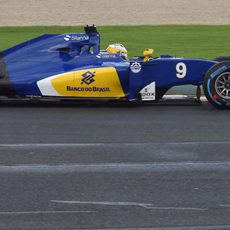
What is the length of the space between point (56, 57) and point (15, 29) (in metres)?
12.5

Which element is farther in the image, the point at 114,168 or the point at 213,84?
the point at 213,84

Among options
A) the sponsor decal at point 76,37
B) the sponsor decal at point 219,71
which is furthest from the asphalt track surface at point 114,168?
the sponsor decal at point 76,37

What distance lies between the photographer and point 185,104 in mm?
12742

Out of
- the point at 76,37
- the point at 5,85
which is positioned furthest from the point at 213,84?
the point at 5,85

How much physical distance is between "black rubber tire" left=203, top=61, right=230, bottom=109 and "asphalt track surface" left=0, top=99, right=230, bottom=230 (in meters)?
0.15

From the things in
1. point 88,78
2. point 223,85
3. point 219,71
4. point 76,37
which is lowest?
point 223,85

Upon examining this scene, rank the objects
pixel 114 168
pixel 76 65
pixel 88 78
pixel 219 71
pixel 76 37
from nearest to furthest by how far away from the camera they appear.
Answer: pixel 114 168, pixel 219 71, pixel 88 78, pixel 76 65, pixel 76 37

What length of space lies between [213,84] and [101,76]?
5.55 feet

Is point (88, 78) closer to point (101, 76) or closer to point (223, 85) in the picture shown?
point (101, 76)

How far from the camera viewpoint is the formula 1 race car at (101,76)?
473 inches

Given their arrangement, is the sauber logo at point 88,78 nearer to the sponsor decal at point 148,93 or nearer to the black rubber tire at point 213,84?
the sponsor decal at point 148,93

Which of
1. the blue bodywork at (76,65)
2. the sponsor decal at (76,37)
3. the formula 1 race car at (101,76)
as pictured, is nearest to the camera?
the formula 1 race car at (101,76)

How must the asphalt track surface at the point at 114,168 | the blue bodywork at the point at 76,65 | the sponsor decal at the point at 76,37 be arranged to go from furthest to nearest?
1. the sponsor decal at the point at 76,37
2. the blue bodywork at the point at 76,65
3. the asphalt track surface at the point at 114,168

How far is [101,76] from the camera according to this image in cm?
1203
